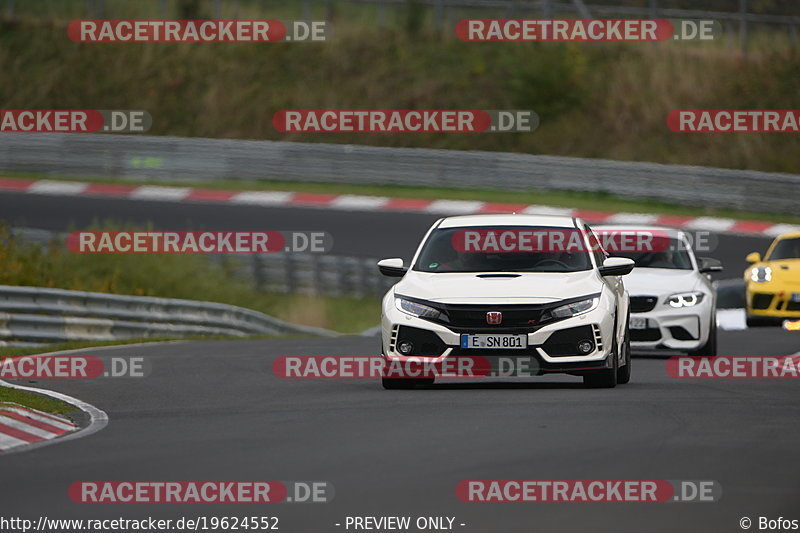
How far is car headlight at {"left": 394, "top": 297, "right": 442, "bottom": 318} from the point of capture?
1312cm

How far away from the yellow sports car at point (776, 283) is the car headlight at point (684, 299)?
3.92m

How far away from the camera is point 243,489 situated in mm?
8195

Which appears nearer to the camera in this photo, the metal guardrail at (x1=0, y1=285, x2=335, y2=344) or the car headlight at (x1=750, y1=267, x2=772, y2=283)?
the metal guardrail at (x1=0, y1=285, x2=335, y2=344)

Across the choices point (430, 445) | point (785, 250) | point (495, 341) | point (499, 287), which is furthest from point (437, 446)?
point (785, 250)

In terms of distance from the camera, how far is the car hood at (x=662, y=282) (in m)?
17.7

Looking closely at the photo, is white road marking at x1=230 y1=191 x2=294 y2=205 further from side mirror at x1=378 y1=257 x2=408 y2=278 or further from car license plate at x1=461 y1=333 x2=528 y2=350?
car license plate at x1=461 y1=333 x2=528 y2=350

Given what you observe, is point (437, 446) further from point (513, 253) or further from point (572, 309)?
point (513, 253)

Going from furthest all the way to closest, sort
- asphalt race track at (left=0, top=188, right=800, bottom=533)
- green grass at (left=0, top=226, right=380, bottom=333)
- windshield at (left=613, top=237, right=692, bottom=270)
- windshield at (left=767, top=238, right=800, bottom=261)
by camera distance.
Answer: green grass at (left=0, top=226, right=380, bottom=333) < windshield at (left=767, top=238, right=800, bottom=261) < windshield at (left=613, top=237, right=692, bottom=270) < asphalt race track at (left=0, top=188, right=800, bottom=533)

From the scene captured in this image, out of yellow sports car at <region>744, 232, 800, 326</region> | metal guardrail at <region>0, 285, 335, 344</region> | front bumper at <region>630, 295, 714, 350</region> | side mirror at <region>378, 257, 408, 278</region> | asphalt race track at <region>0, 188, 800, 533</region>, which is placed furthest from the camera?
yellow sports car at <region>744, 232, 800, 326</region>

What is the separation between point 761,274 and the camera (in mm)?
21359

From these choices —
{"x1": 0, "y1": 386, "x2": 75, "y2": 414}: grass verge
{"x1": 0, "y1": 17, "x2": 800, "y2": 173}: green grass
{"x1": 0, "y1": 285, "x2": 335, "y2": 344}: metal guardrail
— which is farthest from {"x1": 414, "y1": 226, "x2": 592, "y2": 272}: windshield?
{"x1": 0, "y1": 17, "x2": 800, "y2": 173}: green grass

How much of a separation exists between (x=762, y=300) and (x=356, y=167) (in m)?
15.3

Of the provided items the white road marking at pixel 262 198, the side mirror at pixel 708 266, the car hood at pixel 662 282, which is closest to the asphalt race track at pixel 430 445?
the car hood at pixel 662 282

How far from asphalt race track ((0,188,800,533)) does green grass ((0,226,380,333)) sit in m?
8.26
